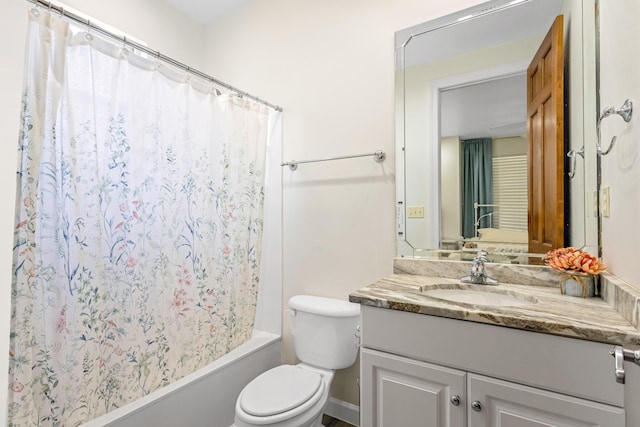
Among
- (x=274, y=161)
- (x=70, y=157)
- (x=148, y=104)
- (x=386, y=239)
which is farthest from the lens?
(x=274, y=161)

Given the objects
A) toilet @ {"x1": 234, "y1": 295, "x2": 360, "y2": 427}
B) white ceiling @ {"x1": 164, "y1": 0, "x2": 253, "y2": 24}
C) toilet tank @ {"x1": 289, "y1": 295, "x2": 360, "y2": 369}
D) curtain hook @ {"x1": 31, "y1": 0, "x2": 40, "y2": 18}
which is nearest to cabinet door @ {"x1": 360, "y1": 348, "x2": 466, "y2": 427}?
toilet @ {"x1": 234, "y1": 295, "x2": 360, "y2": 427}

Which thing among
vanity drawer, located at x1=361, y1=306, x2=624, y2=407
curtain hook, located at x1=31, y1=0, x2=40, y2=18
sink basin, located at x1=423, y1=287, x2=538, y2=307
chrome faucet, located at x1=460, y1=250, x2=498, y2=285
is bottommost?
vanity drawer, located at x1=361, y1=306, x2=624, y2=407

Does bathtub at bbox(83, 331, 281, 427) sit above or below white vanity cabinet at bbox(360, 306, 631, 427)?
below

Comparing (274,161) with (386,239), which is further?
(274,161)

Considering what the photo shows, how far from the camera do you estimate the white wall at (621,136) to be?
2.88 feet

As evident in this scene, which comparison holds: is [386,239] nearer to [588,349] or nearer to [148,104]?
[588,349]

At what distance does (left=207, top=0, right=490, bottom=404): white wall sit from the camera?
1.73m

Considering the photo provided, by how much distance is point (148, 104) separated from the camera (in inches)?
56.3

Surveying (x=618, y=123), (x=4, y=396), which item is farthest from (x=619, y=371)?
(x=4, y=396)

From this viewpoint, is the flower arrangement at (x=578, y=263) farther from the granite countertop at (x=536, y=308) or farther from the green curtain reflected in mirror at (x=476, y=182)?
the green curtain reflected in mirror at (x=476, y=182)

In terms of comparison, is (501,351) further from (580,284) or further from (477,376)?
(580,284)

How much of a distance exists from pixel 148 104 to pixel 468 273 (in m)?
1.65

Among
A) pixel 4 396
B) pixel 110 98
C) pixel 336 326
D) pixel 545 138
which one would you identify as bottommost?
pixel 4 396

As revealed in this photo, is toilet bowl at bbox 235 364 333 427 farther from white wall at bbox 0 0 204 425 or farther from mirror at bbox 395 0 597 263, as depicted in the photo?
white wall at bbox 0 0 204 425
